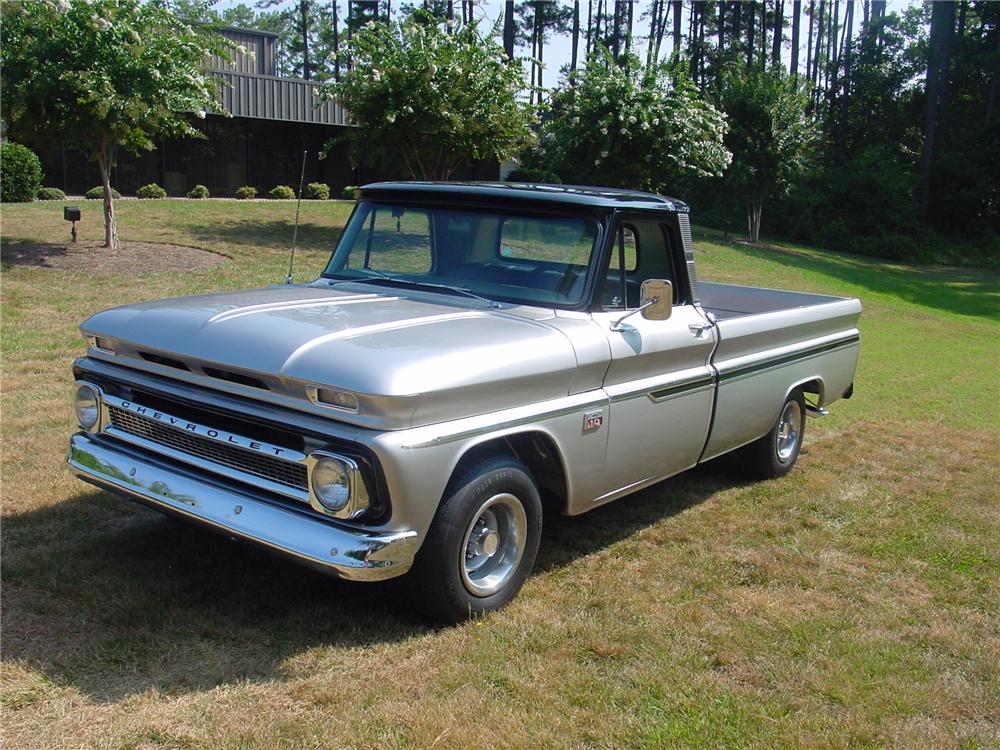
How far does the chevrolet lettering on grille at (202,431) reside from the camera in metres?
3.73

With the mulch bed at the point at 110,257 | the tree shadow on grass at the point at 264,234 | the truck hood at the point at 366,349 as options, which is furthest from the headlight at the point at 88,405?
the tree shadow on grass at the point at 264,234

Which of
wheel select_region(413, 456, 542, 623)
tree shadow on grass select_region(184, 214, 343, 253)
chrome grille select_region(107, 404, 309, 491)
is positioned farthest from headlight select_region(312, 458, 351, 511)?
tree shadow on grass select_region(184, 214, 343, 253)

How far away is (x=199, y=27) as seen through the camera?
1579 cm

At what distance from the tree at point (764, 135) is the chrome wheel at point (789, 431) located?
75.3ft

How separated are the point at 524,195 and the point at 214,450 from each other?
2.06 m

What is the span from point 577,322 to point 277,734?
7.62 feet

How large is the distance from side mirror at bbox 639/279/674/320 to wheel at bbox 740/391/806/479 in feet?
6.69

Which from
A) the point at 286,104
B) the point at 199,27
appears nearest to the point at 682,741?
the point at 199,27

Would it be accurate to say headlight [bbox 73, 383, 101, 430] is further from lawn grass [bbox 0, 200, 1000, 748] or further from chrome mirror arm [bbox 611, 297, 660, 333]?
chrome mirror arm [bbox 611, 297, 660, 333]

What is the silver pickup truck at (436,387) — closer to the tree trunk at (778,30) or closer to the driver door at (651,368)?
the driver door at (651,368)

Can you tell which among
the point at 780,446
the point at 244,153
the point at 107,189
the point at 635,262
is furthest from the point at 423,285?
the point at 244,153

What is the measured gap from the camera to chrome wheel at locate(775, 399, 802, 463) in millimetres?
6770

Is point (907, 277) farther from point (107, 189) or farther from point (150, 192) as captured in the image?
point (107, 189)

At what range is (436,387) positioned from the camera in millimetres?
3631
